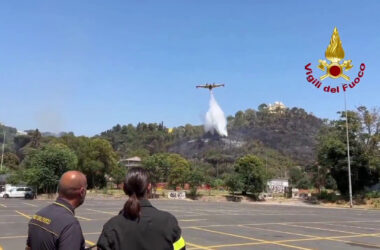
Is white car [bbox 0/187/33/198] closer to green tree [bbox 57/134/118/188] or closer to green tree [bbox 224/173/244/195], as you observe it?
green tree [bbox 57/134/118/188]

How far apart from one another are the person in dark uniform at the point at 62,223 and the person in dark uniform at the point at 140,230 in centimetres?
27

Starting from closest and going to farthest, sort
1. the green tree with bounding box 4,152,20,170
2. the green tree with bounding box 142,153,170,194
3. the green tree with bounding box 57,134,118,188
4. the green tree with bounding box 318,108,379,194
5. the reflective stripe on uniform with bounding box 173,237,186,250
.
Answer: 1. the reflective stripe on uniform with bounding box 173,237,186,250
2. the green tree with bounding box 318,108,379,194
3. the green tree with bounding box 142,153,170,194
4. the green tree with bounding box 57,134,118,188
5. the green tree with bounding box 4,152,20,170

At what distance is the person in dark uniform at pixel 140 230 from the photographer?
10.1ft

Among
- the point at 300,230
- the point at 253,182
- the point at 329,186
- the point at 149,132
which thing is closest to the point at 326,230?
the point at 300,230

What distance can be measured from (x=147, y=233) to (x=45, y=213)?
0.93 meters

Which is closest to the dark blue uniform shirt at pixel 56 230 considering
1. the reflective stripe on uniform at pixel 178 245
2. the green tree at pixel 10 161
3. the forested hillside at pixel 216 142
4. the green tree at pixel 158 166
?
the reflective stripe on uniform at pixel 178 245

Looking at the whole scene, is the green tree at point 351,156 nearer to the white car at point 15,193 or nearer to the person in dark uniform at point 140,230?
the white car at point 15,193

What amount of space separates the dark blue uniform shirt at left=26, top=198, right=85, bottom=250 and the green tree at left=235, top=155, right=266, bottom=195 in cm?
5263

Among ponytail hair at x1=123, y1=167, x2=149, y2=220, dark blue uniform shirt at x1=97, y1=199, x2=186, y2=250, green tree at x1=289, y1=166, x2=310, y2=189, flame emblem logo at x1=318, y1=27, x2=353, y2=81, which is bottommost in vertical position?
dark blue uniform shirt at x1=97, y1=199, x2=186, y2=250

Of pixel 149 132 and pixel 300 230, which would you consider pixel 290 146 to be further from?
pixel 300 230

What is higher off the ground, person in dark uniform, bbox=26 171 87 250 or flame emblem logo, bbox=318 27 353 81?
flame emblem logo, bbox=318 27 353 81

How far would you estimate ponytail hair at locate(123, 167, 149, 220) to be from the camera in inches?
123

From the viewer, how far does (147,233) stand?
310 cm

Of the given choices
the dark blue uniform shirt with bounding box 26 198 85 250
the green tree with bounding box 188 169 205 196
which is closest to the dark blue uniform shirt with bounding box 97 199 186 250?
the dark blue uniform shirt with bounding box 26 198 85 250
